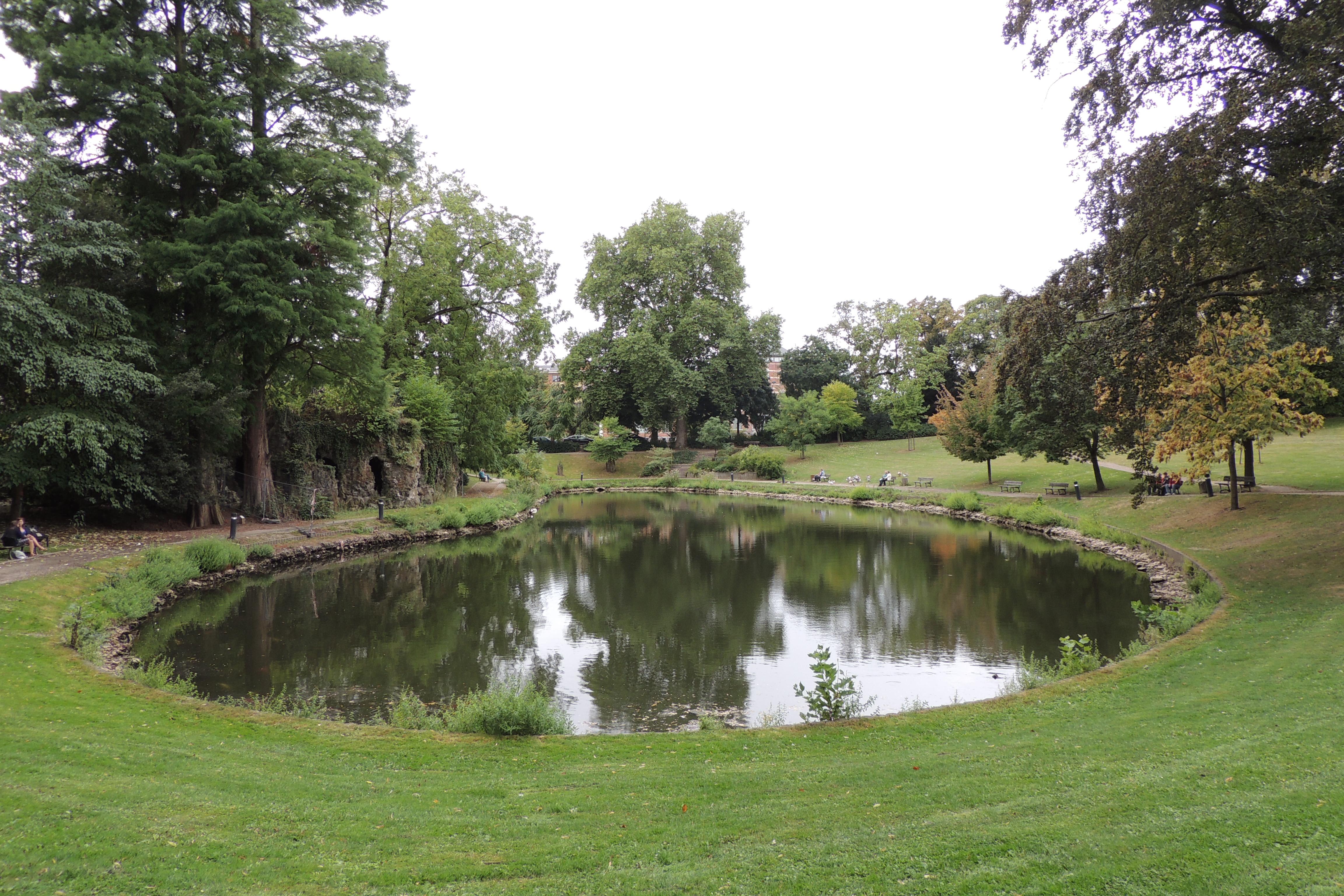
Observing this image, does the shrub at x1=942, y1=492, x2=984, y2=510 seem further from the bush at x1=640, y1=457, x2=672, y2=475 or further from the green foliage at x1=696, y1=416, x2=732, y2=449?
the green foliage at x1=696, y1=416, x2=732, y2=449

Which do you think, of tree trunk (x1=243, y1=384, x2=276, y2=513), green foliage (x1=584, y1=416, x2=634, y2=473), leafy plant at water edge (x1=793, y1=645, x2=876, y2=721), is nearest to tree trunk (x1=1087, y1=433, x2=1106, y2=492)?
leafy plant at water edge (x1=793, y1=645, x2=876, y2=721)

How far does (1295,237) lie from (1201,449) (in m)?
8.94

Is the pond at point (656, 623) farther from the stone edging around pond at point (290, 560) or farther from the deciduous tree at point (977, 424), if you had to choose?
the deciduous tree at point (977, 424)

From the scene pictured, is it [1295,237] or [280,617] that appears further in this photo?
[280,617]

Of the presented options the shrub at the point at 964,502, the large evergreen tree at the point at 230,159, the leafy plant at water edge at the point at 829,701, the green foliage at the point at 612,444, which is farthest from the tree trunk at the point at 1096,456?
the green foliage at the point at 612,444

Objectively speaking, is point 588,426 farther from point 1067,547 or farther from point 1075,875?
point 1075,875

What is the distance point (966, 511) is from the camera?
3091 cm

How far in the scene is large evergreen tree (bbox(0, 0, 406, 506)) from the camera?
1738cm

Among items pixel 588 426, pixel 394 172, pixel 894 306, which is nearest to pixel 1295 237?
pixel 394 172

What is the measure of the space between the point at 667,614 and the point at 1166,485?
20.0 metres

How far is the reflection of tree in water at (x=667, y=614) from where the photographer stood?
1056cm


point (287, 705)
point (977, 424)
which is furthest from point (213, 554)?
point (977, 424)

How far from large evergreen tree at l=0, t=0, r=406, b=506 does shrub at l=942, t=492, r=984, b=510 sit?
944 inches

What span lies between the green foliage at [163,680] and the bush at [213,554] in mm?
7297
